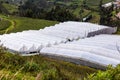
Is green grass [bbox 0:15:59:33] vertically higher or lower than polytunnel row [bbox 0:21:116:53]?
lower

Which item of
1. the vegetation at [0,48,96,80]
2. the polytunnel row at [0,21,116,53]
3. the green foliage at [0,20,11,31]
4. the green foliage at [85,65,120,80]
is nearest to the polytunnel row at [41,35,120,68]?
the vegetation at [0,48,96,80]

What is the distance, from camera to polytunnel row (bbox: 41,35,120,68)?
23.4m

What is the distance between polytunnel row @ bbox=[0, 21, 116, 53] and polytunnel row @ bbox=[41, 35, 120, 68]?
5.65 feet

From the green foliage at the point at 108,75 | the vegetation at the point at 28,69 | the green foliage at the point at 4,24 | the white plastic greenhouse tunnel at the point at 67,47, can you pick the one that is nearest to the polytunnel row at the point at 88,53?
the white plastic greenhouse tunnel at the point at 67,47

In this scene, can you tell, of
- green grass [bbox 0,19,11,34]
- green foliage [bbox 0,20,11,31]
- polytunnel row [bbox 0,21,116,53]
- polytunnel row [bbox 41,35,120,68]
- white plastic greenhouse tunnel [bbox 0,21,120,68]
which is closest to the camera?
polytunnel row [bbox 41,35,120,68]

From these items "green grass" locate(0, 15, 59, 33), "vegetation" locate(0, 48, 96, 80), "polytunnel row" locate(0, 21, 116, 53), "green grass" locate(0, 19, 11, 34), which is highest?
"vegetation" locate(0, 48, 96, 80)

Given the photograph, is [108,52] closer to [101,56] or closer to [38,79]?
[101,56]

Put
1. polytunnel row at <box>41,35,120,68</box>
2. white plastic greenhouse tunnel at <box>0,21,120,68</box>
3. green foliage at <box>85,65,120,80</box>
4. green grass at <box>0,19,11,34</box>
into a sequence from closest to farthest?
green foliage at <box>85,65,120,80</box>, polytunnel row at <box>41,35,120,68</box>, white plastic greenhouse tunnel at <box>0,21,120,68</box>, green grass at <box>0,19,11,34</box>

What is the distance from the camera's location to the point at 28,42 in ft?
95.6

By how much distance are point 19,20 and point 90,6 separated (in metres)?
55.4

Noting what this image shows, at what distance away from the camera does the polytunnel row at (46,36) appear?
2761 centimetres

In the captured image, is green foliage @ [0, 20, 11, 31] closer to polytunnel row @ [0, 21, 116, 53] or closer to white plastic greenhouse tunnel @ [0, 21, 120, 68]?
polytunnel row @ [0, 21, 116, 53]

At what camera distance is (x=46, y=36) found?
32656 millimetres

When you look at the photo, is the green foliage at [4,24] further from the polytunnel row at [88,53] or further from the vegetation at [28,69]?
the vegetation at [28,69]
